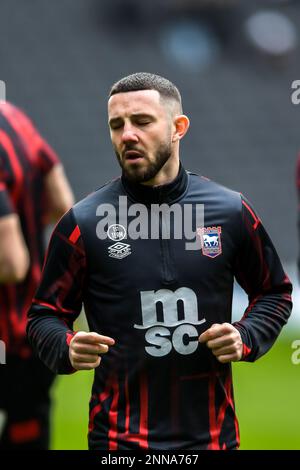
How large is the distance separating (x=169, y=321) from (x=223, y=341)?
0.25 metres

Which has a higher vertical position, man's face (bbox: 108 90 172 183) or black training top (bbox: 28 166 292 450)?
man's face (bbox: 108 90 172 183)

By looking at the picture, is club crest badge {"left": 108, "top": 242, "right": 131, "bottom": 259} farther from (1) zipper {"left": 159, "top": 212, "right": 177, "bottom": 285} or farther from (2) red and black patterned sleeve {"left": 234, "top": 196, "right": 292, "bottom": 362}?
(2) red and black patterned sleeve {"left": 234, "top": 196, "right": 292, "bottom": 362}

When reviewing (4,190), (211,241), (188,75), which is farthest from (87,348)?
(188,75)

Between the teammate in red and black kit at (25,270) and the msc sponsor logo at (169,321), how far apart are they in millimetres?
1229

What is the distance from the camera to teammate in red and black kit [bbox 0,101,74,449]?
13.9 ft

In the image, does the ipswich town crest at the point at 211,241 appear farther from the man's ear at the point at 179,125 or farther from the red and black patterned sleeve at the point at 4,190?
the red and black patterned sleeve at the point at 4,190

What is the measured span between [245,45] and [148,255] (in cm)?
1064

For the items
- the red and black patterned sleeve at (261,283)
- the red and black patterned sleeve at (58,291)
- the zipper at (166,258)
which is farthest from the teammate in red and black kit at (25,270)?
the red and black patterned sleeve at (261,283)

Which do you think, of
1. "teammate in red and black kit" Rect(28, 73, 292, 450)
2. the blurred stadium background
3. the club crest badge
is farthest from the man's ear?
the blurred stadium background

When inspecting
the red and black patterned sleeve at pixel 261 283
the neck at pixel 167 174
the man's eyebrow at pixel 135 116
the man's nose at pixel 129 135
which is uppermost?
the man's eyebrow at pixel 135 116

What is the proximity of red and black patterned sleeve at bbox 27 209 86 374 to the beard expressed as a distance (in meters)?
0.23

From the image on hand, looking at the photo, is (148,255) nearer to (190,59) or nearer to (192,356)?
(192,356)

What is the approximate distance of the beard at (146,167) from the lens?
298 cm

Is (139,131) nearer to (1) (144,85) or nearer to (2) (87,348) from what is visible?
(1) (144,85)
